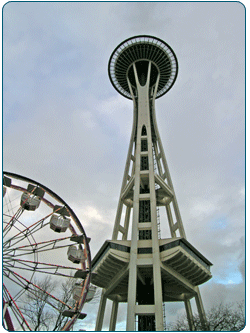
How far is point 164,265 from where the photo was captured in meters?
37.0

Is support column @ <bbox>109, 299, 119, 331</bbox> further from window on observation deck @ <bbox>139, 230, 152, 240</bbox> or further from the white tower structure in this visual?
window on observation deck @ <bbox>139, 230, 152, 240</bbox>

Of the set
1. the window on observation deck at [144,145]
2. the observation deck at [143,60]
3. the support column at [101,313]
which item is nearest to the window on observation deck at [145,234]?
the support column at [101,313]

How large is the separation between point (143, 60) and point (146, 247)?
4353cm

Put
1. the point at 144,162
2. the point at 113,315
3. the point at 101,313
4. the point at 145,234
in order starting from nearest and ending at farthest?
1. the point at 101,313
2. the point at 145,234
3. the point at 113,315
4. the point at 144,162

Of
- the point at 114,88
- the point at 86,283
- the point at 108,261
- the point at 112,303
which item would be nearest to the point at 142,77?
the point at 114,88

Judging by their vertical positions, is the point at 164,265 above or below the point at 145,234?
below

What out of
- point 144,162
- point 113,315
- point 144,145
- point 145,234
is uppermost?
point 144,145

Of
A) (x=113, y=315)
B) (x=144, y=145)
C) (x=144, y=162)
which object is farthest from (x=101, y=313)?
(x=144, y=145)

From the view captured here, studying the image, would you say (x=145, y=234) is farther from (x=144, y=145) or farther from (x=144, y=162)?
(x=144, y=145)

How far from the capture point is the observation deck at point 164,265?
36812 mm

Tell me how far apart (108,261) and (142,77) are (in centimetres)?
4337

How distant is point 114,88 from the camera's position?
6775cm

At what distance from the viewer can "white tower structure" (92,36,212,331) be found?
36.2 meters

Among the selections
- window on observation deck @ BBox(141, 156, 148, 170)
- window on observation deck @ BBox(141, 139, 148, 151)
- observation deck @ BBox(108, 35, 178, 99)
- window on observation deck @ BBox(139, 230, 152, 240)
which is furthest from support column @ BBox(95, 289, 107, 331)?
observation deck @ BBox(108, 35, 178, 99)
